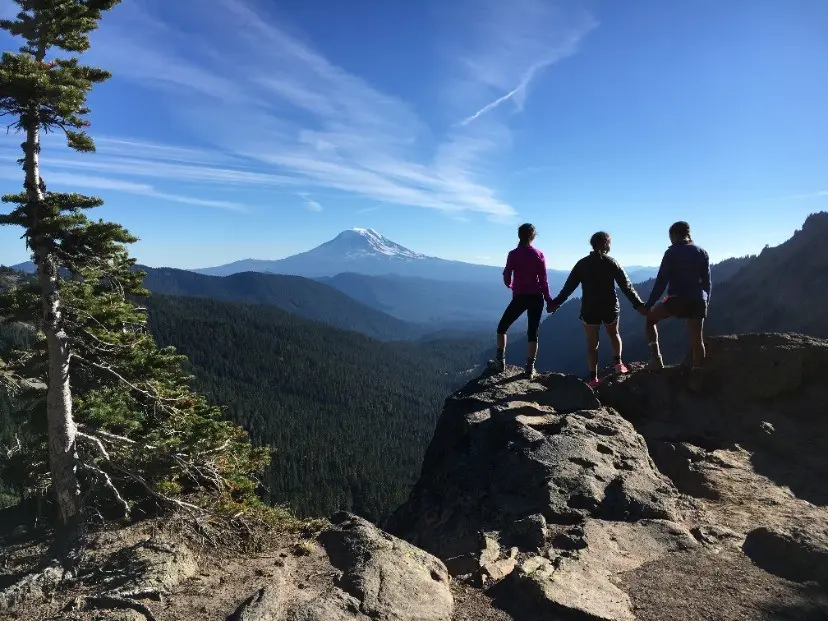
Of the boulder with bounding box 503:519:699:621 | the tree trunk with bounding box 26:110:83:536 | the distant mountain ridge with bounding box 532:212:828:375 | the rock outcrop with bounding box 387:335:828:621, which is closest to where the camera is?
the boulder with bounding box 503:519:699:621

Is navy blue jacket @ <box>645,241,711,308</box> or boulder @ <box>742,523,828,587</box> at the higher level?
navy blue jacket @ <box>645,241,711,308</box>

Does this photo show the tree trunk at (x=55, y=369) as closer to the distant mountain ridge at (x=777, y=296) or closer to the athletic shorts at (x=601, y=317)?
the athletic shorts at (x=601, y=317)

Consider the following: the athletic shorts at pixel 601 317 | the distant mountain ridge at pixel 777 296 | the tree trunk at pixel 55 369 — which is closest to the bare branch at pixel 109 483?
the tree trunk at pixel 55 369

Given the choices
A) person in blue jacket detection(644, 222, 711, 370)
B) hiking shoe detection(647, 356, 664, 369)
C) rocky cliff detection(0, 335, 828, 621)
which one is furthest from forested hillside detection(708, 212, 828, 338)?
person in blue jacket detection(644, 222, 711, 370)

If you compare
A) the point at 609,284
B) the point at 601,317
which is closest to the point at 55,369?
the point at 601,317

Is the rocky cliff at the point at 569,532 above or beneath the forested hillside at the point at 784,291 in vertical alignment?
beneath

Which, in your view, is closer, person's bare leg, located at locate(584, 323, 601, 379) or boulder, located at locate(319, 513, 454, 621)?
boulder, located at locate(319, 513, 454, 621)

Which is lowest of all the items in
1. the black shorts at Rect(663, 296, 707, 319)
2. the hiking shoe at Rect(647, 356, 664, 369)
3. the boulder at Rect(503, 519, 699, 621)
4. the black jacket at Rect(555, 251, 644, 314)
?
the boulder at Rect(503, 519, 699, 621)

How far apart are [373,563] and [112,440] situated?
18.4 ft

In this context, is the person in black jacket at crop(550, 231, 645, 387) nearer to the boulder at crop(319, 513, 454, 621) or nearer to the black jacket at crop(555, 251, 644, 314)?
the black jacket at crop(555, 251, 644, 314)

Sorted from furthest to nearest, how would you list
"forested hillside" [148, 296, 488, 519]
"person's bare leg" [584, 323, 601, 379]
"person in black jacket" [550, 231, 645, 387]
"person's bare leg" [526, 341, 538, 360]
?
"forested hillside" [148, 296, 488, 519] < "person's bare leg" [526, 341, 538, 360] < "person's bare leg" [584, 323, 601, 379] < "person in black jacket" [550, 231, 645, 387]

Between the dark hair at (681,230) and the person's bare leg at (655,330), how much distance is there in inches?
56.1

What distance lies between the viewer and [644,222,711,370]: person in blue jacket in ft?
29.1

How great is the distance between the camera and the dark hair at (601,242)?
8.94 meters
